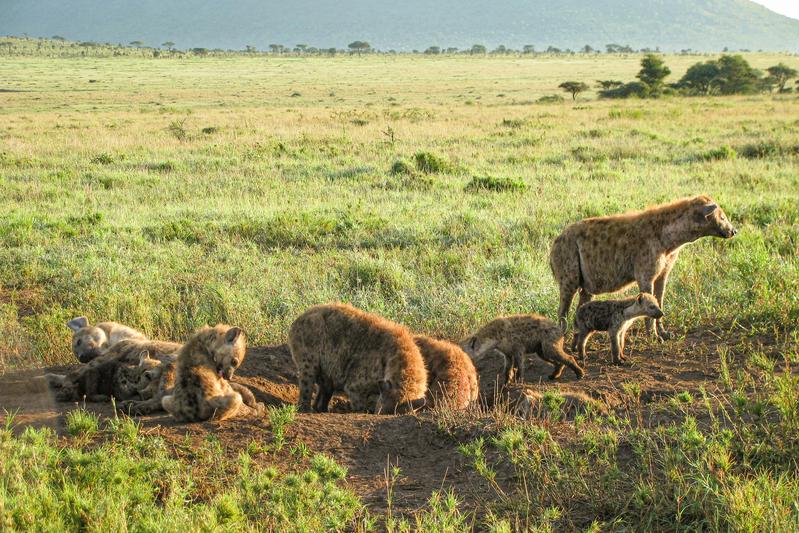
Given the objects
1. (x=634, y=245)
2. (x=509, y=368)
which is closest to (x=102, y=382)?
(x=509, y=368)

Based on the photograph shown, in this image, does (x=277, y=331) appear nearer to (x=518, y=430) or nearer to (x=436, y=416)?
(x=436, y=416)

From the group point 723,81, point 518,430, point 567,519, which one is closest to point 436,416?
point 518,430

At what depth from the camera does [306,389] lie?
6340mm

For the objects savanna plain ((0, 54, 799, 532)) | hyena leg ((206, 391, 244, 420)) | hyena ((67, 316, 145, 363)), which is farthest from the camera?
hyena ((67, 316, 145, 363))

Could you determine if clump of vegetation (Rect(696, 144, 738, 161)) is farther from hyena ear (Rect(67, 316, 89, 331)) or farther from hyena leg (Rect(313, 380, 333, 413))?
hyena ear (Rect(67, 316, 89, 331))

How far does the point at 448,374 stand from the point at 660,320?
8.69 feet

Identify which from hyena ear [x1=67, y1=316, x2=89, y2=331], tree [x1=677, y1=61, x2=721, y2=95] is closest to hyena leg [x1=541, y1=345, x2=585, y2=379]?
hyena ear [x1=67, y1=316, x2=89, y2=331]

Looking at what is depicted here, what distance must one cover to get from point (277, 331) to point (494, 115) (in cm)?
2728

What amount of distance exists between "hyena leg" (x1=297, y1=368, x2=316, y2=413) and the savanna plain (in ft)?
1.28


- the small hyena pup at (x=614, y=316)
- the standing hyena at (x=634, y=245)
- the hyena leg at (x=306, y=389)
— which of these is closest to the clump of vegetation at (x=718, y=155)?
the standing hyena at (x=634, y=245)

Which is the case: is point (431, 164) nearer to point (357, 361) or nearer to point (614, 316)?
point (614, 316)

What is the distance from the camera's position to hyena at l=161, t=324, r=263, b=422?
5488mm

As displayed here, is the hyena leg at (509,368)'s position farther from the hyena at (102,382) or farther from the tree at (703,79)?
the tree at (703,79)

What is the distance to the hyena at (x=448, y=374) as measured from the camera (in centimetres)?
611
